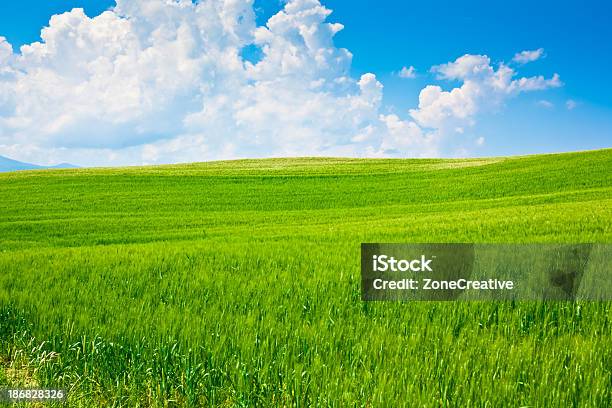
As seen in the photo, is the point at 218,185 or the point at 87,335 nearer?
the point at 87,335

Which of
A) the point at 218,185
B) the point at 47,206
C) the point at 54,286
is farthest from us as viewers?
the point at 218,185

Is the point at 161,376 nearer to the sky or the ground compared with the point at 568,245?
nearer to the ground

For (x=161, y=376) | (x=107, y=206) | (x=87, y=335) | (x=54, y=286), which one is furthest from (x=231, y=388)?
(x=107, y=206)

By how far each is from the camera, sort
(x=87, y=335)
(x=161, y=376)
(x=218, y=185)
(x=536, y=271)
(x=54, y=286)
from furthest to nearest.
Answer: (x=218, y=185)
(x=54, y=286)
(x=536, y=271)
(x=87, y=335)
(x=161, y=376)

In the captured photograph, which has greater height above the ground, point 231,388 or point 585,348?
point 585,348

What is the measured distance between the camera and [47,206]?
2884 cm

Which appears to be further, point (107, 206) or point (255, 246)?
point (107, 206)

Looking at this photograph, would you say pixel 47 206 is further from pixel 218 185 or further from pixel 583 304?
pixel 583 304

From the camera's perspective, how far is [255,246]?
9703 millimetres

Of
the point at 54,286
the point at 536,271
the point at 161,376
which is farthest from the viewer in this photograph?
the point at 54,286

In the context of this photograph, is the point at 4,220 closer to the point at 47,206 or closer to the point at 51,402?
the point at 47,206

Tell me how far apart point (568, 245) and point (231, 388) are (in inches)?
261

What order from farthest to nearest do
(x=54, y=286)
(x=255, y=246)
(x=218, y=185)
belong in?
(x=218, y=185) → (x=255, y=246) → (x=54, y=286)

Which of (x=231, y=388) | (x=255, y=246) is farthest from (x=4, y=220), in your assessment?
(x=231, y=388)
